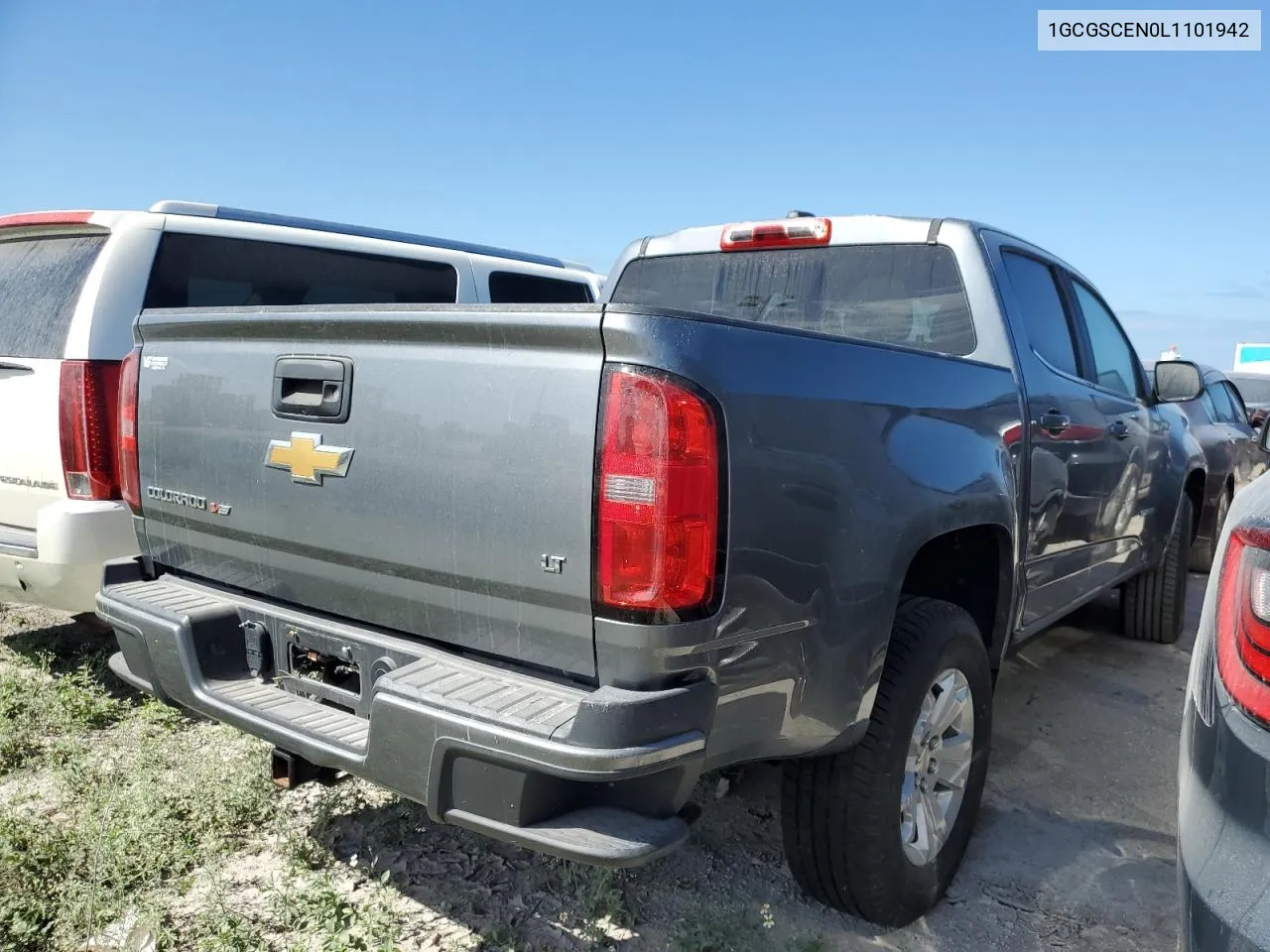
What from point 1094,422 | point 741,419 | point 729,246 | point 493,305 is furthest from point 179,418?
point 1094,422

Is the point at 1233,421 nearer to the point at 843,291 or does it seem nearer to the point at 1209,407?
the point at 1209,407

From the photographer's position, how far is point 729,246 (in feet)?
12.0

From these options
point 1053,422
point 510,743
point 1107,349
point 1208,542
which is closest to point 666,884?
point 510,743

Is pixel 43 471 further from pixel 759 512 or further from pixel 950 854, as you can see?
pixel 950 854

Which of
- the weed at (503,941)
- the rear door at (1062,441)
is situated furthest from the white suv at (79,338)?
the rear door at (1062,441)

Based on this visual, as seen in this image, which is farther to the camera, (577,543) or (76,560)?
(76,560)

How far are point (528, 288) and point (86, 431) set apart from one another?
357cm

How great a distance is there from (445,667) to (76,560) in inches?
87.2

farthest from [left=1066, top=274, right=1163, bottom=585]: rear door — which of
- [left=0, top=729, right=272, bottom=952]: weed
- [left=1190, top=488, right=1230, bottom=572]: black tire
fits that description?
[left=0, top=729, right=272, bottom=952]: weed

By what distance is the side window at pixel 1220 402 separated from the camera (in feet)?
26.4

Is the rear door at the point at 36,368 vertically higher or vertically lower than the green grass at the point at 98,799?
higher

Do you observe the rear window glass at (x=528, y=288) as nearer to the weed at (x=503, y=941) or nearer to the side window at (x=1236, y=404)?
the weed at (x=503, y=941)

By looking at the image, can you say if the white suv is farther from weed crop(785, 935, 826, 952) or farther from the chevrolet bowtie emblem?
weed crop(785, 935, 826, 952)

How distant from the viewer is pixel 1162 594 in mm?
5234
